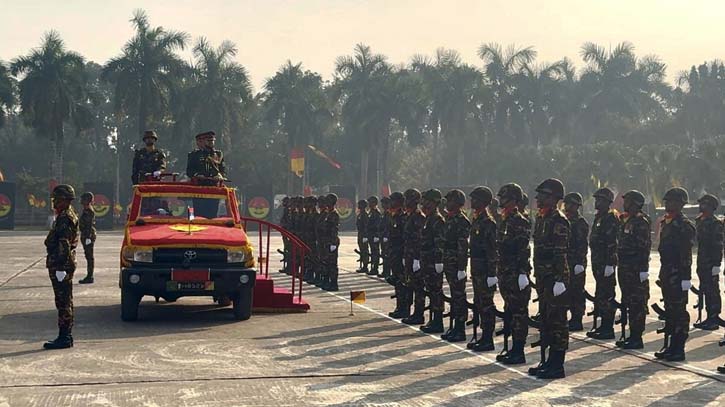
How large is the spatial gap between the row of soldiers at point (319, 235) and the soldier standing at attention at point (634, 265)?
23.9ft

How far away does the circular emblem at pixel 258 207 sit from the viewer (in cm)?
6253

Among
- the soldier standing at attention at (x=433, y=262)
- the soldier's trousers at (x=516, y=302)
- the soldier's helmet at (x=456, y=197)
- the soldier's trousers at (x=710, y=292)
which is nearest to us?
the soldier's trousers at (x=516, y=302)

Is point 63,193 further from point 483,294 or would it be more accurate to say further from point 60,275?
point 483,294

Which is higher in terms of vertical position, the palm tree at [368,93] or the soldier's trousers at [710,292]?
the palm tree at [368,93]

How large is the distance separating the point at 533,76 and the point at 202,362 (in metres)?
73.8

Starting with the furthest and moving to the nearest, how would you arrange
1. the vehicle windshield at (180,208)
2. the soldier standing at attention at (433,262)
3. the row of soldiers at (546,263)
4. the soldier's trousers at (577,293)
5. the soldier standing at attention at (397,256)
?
the soldier standing at attention at (397,256) → the vehicle windshield at (180,208) → the soldier's trousers at (577,293) → the soldier standing at attention at (433,262) → the row of soldiers at (546,263)

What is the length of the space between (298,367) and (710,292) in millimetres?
7298

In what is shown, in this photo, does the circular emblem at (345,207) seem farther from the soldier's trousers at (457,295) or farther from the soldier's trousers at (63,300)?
the soldier's trousers at (63,300)

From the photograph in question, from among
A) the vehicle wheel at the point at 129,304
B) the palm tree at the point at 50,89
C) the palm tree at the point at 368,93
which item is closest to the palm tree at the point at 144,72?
the palm tree at the point at 50,89

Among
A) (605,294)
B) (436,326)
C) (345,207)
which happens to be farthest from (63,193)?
(345,207)

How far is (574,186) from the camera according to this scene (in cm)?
6191

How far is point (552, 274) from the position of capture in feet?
32.8

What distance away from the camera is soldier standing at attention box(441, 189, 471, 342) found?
12.2m

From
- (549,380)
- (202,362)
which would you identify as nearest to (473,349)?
(549,380)
